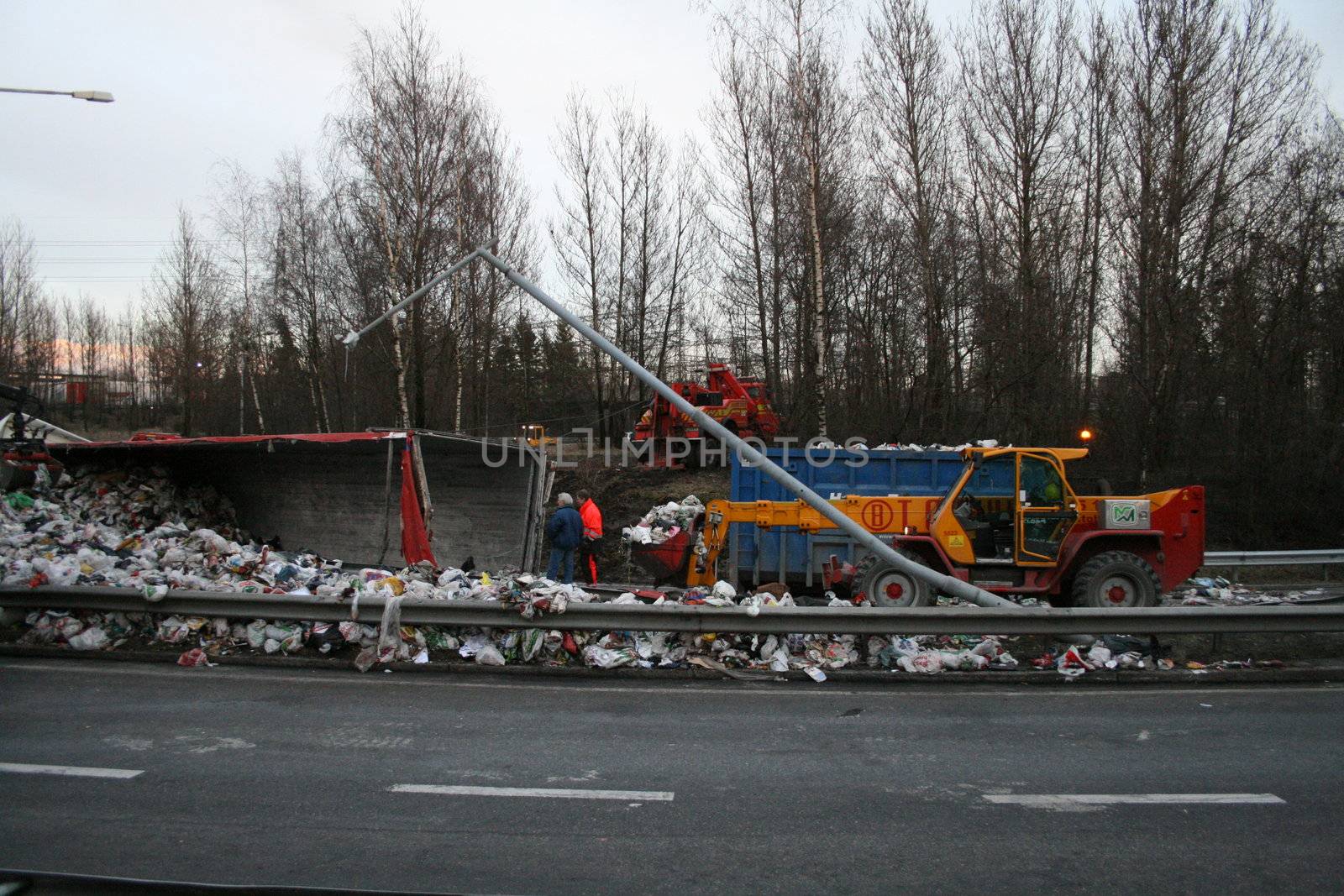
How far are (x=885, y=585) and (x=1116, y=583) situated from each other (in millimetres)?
2661

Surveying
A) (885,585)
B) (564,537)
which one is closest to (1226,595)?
(885,585)

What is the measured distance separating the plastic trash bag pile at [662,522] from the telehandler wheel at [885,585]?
18.1 feet

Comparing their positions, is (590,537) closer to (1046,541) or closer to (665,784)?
(1046,541)

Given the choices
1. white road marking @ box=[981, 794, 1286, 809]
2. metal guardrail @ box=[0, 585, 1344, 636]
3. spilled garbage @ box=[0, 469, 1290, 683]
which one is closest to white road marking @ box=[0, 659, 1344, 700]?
spilled garbage @ box=[0, 469, 1290, 683]

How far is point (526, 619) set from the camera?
25.1 ft

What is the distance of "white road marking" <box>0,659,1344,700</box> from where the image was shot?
7.07 metres

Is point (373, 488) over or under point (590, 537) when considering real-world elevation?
over

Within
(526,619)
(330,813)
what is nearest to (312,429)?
(526,619)

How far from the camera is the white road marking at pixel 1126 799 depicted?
15.3 feet

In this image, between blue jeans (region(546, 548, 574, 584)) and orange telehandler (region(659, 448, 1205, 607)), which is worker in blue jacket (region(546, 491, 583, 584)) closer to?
blue jeans (region(546, 548, 574, 584))

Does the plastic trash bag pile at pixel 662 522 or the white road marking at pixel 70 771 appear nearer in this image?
the white road marking at pixel 70 771

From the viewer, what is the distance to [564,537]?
11.6 meters

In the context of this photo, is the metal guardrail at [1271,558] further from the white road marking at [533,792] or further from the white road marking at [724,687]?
the white road marking at [533,792]

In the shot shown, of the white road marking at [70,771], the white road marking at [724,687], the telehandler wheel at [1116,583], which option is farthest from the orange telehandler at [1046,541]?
the white road marking at [70,771]
